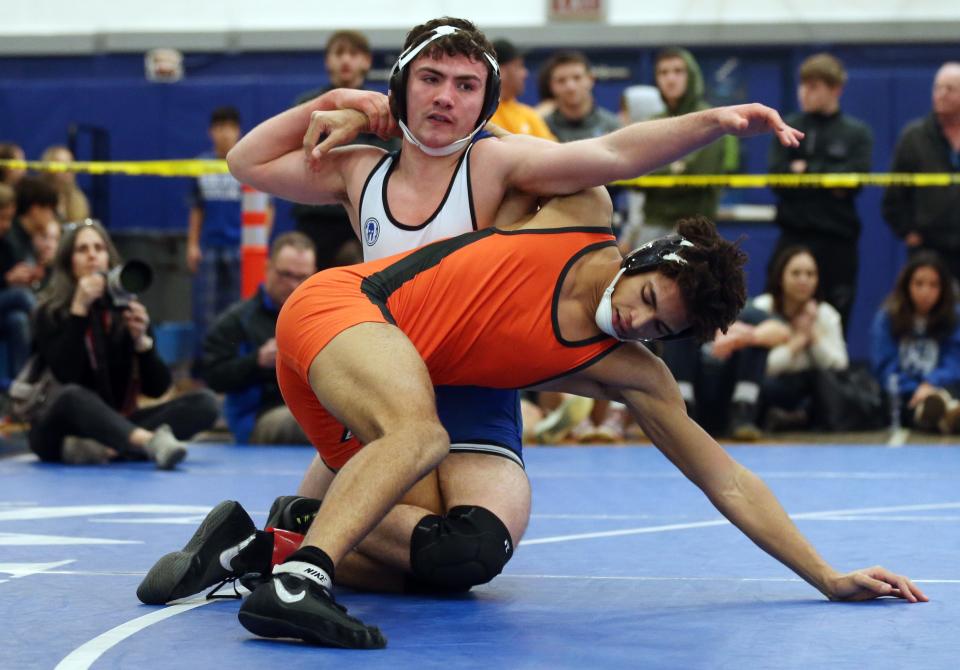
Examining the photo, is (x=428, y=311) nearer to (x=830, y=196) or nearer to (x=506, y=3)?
(x=830, y=196)

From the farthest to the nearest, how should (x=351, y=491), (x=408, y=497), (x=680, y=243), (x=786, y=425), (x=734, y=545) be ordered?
(x=786, y=425) → (x=734, y=545) → (x=408, y=497) → (x=680, y=243) → (x=351, y=491)

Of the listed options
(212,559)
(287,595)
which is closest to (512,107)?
(212,559)

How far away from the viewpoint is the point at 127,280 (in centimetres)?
646

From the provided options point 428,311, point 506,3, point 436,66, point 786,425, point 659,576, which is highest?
point 506,3

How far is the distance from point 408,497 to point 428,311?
51 centimetres

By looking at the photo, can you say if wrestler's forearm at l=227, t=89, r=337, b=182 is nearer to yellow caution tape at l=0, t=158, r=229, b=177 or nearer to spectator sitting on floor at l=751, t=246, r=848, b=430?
spectator sitting on floor at l=751, t=246, r=848, b=430

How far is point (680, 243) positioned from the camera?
3498 mm

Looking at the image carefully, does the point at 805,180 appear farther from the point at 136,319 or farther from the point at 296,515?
the point at 296,515

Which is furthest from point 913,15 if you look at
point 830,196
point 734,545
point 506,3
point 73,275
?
point 734,545

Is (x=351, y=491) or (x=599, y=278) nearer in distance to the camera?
(x=351, y=491)

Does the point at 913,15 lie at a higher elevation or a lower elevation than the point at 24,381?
higher

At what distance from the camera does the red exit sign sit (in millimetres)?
13172

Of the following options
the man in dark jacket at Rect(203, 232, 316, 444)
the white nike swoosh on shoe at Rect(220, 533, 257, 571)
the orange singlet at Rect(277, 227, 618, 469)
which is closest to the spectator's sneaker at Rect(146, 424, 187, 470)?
the man in dark jacket at Rect(203, 232, 316, 444)

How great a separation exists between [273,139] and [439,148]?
474 millimetres
